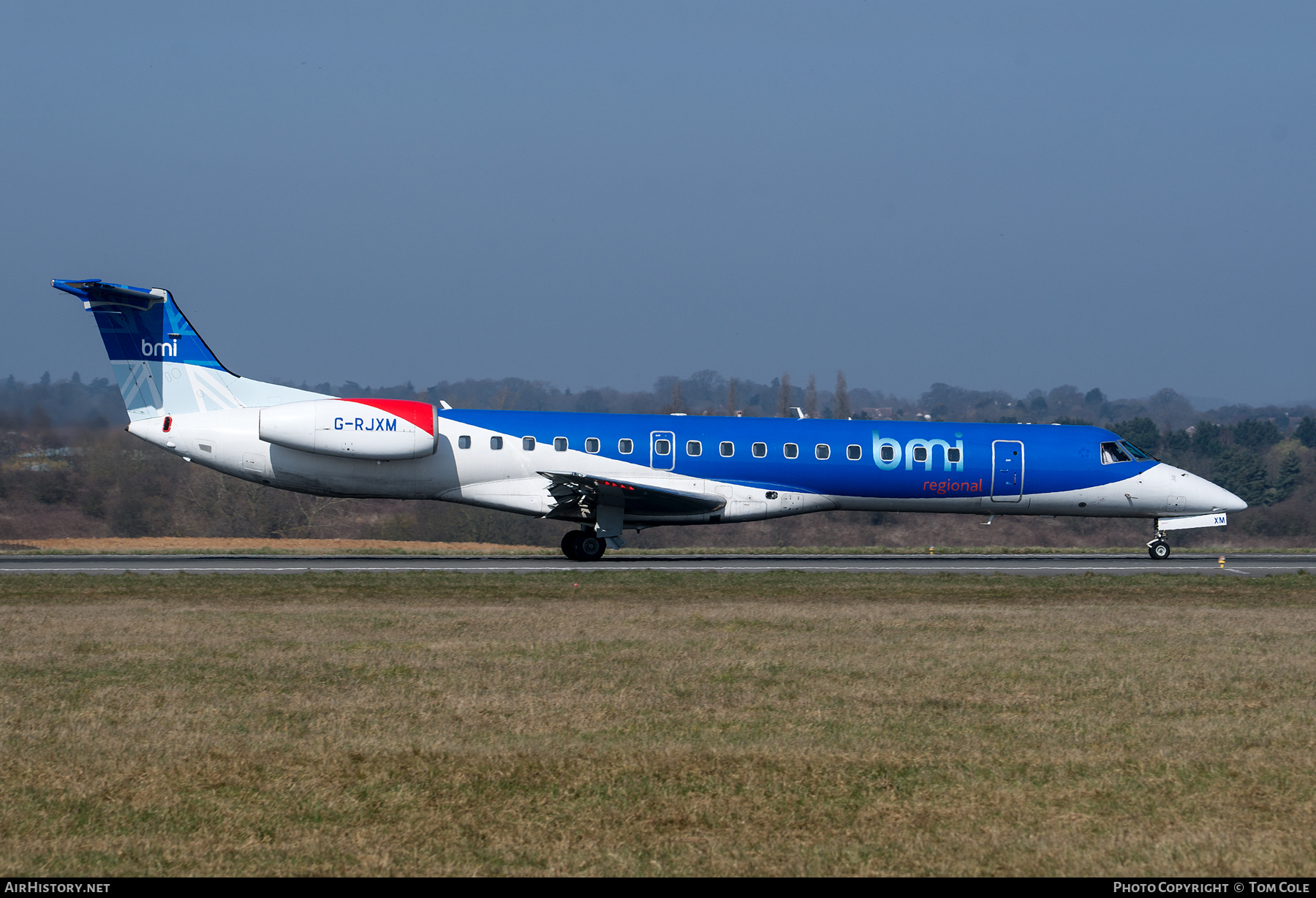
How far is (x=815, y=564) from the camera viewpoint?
1078 inches

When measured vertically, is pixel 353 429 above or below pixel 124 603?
above

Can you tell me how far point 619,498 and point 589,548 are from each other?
5.39ft

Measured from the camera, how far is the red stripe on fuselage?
26.3m

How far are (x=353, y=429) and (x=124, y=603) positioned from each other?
27.4 ft

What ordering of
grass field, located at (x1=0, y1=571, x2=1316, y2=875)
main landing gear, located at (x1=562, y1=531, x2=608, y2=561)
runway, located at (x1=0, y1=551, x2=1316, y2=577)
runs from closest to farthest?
1. grass field, located at (x1=0, y1=571, x2=1316, y2=875)
2. runway, located at (x1=0, y1=551, x2=1316, y2=577)
3. main landing gear, located at (x1=562, y1=531, x2=608, y2=561)

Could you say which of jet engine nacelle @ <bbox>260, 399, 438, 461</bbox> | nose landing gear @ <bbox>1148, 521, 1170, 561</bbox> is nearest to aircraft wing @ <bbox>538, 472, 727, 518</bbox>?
jet engine nacelle @ <bbox>260, 399, 438, 461</bbox>

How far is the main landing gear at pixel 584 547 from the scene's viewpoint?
1083 inches

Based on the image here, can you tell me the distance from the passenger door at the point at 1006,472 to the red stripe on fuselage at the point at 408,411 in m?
13.2

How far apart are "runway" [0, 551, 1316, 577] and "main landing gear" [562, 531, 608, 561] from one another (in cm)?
22

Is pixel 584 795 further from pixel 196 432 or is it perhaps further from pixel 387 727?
pixel 196 432

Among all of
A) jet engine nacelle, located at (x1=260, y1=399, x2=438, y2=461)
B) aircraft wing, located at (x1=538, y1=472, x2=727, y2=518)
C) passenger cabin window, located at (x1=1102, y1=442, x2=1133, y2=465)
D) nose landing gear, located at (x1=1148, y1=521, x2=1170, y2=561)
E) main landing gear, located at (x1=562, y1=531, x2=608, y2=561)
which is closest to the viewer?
jet engine nacelle, located at (x1=260, y1=399, x2=438, y2=461)

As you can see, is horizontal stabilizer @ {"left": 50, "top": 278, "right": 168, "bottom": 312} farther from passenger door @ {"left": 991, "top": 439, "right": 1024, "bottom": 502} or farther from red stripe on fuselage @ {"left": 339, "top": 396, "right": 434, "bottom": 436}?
passenger door @ {"left": 991, "top": 439, "right": 1024, "bottom": 502}

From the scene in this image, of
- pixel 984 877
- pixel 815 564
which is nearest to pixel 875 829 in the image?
pixel 984 877

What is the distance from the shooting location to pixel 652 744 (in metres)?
9.38
